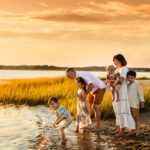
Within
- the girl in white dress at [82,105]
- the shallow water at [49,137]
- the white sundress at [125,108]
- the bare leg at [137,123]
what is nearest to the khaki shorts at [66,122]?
the shallow water at [49,137]

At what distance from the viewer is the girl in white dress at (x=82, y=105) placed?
1238 centimetres

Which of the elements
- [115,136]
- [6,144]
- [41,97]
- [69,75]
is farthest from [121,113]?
[41,97]

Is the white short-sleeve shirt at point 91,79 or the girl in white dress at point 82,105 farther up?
the white short-sleeve shirt at point 91,79

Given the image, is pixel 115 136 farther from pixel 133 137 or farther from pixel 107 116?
pixel 107 116

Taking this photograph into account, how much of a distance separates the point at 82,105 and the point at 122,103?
42.1 inches

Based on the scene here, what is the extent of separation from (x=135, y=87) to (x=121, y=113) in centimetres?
64

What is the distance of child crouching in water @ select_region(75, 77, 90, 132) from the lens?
1238cm

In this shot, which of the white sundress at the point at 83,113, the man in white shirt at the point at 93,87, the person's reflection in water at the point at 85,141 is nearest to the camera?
the person's reflection in water at the point at 85,141

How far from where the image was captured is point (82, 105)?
12602mm

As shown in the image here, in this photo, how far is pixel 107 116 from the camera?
1547cm

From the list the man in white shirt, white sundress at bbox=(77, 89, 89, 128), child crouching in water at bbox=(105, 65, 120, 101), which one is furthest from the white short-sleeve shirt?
child crouching in water at bbox=(105, 65, 120, 101)

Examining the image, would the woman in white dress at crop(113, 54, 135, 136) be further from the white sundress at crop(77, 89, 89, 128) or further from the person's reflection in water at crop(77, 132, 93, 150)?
the white sundress at crop(77, 89, 89, 128)

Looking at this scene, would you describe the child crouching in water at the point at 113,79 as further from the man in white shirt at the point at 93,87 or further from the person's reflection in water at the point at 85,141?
the person's reflection in water at the point at 85,141

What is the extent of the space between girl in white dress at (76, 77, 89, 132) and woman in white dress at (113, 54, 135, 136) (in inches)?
31.6
